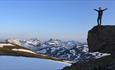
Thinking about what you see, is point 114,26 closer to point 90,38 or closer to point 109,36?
point 109,36

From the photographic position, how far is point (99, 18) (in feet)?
153

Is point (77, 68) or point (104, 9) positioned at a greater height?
point (104, 9)

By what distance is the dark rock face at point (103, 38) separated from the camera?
1811 inches

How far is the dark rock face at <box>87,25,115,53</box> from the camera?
151 feet

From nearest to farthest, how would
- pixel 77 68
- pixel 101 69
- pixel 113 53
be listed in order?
1. pixel 101 69
2. pixel 113 53
3. pixel 77 68

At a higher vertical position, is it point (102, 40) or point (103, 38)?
point (103, 38)

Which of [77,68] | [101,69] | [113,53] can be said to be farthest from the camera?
[77,68]

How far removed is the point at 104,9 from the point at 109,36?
175 inches

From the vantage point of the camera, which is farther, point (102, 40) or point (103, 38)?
point (102, 40)

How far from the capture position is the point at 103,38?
47.0m

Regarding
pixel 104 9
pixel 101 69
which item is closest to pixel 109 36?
pixel 104 9

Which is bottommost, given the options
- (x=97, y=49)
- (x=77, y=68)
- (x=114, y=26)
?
(x=77, y=68)

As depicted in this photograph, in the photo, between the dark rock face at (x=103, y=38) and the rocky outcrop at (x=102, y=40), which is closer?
the rocky outcrop at (x=102, y=40)

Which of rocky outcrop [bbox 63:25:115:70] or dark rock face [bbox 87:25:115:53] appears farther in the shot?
dark rock face [bbox 87:25:115:53]
